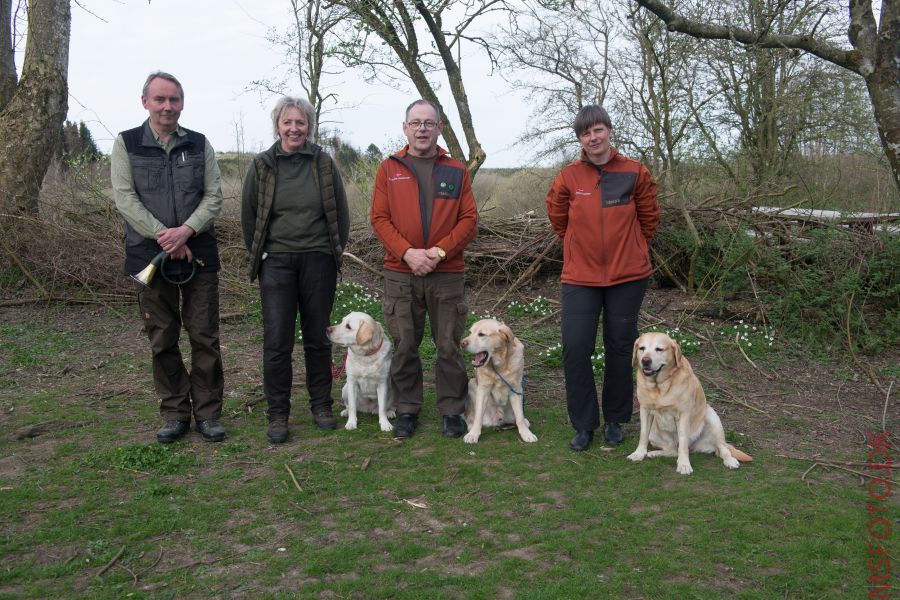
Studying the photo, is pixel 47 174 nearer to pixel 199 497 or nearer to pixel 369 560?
pixel 199 497

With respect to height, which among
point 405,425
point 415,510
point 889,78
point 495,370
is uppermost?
point 889,78

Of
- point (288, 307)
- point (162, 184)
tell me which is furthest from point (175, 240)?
point (288, 307)

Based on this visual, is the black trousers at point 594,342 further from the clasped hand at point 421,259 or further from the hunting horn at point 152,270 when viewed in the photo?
the hunting horn at point 152,270

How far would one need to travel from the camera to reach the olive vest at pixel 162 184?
411 cm

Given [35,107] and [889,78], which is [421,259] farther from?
[35,107]

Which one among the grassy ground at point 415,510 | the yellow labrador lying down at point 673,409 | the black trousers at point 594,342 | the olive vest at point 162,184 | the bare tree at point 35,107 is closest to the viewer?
the grassy ground at point 415,510

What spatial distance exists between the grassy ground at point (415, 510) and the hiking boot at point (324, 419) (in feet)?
0.29

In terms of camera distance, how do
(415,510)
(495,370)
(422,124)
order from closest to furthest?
(415,510), (422,124), (495,370)

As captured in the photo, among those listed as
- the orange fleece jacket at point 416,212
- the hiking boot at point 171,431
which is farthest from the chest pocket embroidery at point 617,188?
the hiking boot at point 171,431

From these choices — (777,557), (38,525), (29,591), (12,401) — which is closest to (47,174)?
(12,401)

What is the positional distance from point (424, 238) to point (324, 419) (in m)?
1.53

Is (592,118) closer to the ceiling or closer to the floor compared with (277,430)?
closer to the ceiling

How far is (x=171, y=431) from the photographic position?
14.3ft

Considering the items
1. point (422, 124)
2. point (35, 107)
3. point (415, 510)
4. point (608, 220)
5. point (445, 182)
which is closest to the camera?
point (415, 510)
